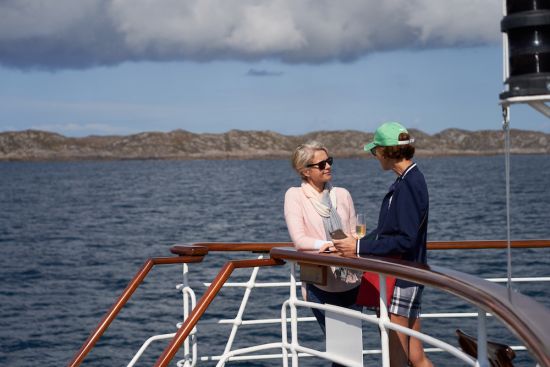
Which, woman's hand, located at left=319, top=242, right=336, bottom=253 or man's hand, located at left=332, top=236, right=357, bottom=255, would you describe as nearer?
man's hand, located at left=332, top=236, right=357, bottom=255

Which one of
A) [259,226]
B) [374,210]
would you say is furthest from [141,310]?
[374,210]

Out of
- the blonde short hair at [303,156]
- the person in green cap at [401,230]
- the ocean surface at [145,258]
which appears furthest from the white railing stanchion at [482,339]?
the ocean surface at [145,258]

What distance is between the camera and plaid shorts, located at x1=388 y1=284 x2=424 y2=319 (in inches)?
140

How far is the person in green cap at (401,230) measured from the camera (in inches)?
136

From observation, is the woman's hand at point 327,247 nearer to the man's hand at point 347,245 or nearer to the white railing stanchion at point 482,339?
the man's hand at point 347,245

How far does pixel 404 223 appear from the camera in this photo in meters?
3.45

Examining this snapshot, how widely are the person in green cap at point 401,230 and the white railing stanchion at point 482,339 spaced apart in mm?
1048

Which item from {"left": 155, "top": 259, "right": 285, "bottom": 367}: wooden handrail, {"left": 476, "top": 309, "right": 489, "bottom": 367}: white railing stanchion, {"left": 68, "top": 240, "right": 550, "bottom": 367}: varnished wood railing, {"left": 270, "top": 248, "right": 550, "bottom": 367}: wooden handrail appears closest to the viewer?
A: {"left": 270, "top": 248, "right": 550, "bottom": 367}: wooden handrail

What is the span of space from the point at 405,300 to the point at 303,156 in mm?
877

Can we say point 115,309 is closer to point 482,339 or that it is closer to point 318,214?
point 318,214

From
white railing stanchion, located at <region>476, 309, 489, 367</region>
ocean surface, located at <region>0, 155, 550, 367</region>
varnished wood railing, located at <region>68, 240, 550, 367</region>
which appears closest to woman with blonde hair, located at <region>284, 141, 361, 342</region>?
→ varnished wood railing, located at <region>68, 240, 550, 367</region>

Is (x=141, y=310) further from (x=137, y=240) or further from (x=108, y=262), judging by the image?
(x=137, y=240)

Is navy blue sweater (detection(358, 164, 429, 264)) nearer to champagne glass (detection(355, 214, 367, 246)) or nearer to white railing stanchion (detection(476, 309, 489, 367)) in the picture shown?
Result: champagne glass (detection(355, 214, 367, 246))

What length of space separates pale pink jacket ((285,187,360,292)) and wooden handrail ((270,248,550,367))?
559 mm
